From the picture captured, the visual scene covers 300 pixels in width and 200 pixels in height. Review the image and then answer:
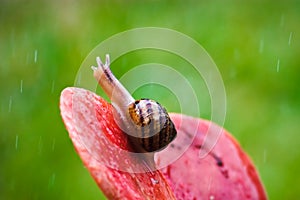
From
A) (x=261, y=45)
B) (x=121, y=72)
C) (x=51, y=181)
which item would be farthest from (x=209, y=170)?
A: (x=261, y=45)

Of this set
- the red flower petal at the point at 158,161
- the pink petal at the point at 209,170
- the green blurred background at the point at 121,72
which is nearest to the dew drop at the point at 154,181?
the red flower petal at the point at 158,161

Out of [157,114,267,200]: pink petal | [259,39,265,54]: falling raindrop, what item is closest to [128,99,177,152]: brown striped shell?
[157,114,267,200]: pink petal

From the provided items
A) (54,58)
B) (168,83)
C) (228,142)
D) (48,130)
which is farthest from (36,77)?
(228,142)

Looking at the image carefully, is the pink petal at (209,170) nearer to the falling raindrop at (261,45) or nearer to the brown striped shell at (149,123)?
the brown striped shell at (149,123)

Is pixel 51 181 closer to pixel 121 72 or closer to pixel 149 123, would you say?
pixel 121 72

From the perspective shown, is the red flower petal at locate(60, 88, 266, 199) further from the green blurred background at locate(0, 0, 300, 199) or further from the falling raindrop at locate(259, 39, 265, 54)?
the falling raindrop at locate(259, 39, 265, 54)

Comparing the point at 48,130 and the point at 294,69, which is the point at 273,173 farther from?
the point at 48,130

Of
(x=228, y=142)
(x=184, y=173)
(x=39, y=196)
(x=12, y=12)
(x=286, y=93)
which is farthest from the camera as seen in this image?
(x=12, y=12)
